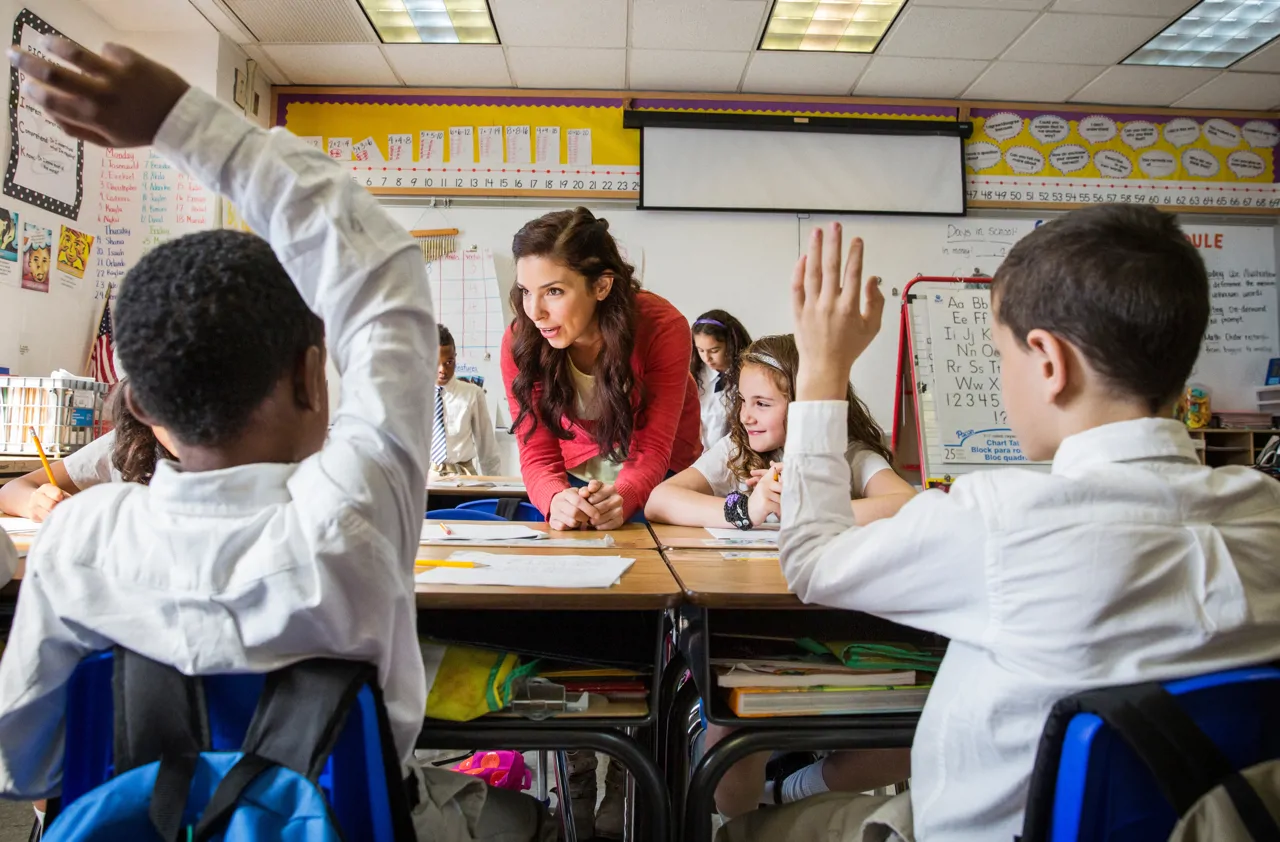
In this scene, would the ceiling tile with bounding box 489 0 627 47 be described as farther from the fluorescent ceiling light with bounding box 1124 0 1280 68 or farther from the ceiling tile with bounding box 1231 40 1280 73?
the ceiling tile with bounding box 1231 40 1280 73

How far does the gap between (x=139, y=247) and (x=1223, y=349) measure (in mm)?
5738

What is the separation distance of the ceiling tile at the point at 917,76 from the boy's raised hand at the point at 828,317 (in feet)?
12.6

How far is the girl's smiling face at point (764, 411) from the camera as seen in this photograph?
6.13 ft

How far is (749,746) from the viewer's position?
989mm

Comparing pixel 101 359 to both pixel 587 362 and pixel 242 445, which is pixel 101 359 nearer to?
pixel 587 362

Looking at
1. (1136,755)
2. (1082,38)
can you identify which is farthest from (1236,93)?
(1136,755)

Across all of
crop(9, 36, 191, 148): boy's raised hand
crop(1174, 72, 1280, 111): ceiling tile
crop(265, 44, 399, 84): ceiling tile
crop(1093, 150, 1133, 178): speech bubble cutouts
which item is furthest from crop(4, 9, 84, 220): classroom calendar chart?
crop(1174, 72, 1280, 111): ceiling tile

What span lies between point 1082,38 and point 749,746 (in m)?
4.26

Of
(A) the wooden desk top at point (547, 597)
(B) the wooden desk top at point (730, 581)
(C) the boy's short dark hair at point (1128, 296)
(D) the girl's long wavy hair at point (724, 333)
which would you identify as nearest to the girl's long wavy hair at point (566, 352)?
(B) the wooden desk top at point (730, 581)

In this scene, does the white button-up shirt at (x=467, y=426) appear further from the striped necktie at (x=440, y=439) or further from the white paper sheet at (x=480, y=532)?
the white paper sheet at (x=480, y=532)

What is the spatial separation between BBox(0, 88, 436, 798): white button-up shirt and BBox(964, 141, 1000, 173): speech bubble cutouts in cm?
467

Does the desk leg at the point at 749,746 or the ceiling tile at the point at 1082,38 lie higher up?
the ceiling tile at the point at 1082,38

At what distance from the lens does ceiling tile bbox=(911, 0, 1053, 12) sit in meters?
3.71

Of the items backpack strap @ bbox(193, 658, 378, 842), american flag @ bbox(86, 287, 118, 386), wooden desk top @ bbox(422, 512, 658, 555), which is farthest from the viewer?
american flag @ bbox(86, 287, 118, 386)
